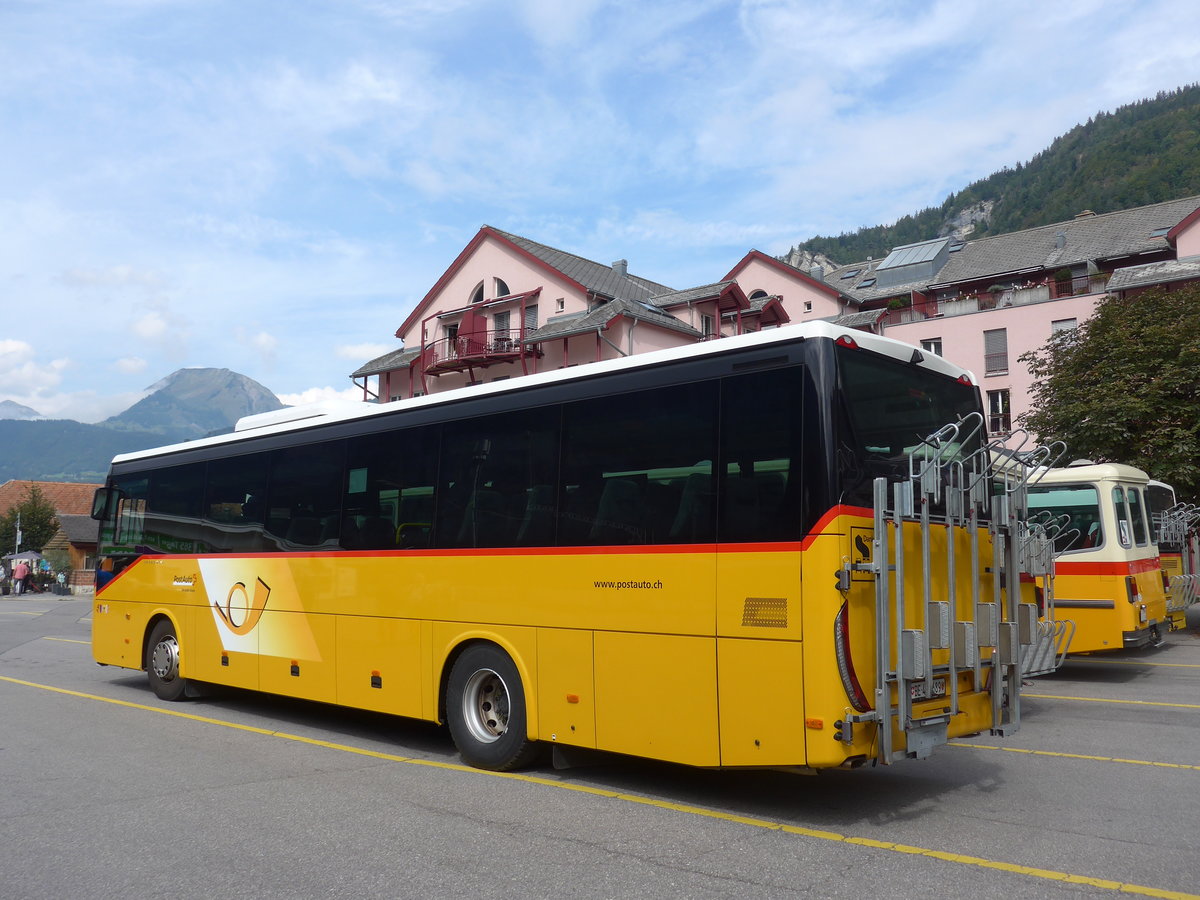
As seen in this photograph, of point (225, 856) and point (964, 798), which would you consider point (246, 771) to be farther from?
point (964, 798)

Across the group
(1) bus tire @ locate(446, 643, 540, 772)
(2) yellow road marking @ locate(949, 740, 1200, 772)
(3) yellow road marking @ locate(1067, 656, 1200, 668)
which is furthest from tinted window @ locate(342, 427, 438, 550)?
(3) yellow road marking @ locate(1067, 656, 1200, 668)

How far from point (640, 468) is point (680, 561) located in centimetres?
78

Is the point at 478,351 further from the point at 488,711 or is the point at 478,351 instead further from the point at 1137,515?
the point at 488,711

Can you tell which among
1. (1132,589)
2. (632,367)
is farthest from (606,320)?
(632,367)

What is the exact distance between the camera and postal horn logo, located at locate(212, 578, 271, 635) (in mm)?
10984

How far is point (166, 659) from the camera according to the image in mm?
12664

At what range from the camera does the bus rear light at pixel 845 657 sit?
607cm

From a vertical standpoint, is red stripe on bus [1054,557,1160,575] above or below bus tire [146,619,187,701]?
above

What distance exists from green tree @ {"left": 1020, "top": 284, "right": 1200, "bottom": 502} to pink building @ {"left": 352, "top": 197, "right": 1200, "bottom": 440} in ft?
33.3

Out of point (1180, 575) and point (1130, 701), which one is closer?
point (1130, 701)

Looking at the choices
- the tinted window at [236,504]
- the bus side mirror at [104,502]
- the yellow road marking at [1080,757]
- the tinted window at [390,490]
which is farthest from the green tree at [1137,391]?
the bus side mirror at [104,502]

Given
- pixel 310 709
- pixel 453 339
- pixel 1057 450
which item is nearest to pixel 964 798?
pixel 310 709

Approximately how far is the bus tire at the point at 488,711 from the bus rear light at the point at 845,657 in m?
2.84

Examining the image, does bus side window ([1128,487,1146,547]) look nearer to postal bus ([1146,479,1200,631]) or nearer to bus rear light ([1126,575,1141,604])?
postal bus ([1146,479,1200,631])
